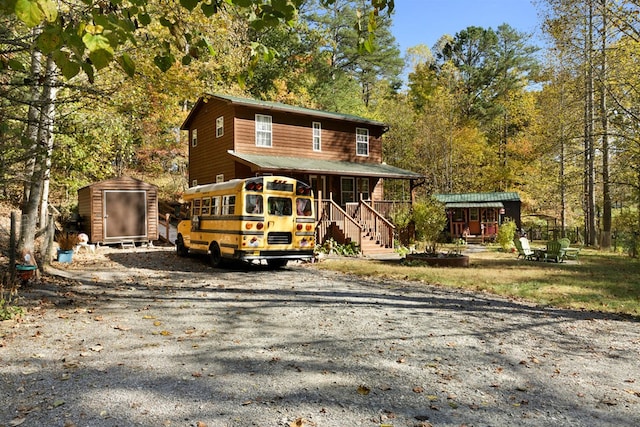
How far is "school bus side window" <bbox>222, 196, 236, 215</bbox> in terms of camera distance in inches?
487

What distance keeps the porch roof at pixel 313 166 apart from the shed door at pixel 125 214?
4901 mm

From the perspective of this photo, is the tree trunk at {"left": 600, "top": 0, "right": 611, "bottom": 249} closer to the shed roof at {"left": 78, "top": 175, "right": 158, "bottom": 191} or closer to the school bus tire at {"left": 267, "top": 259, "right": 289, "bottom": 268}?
the school bus tire at {"left": 267, "top": 259, "right": 289, "bottom": 268}

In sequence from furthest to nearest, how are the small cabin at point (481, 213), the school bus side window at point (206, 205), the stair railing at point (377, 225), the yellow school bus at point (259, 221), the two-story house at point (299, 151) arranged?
the small cabin at point (481, 213), the two-story house at point (299, 151), the stair railing at point (377, 225), the school bus side window at point (206, 205), the yellow school bus at point (259, 221)

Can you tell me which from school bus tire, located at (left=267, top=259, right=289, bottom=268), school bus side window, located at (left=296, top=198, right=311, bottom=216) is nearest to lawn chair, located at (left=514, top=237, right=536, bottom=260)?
school bus side window, located at (left=296, top=198, right=311, bottom=216)

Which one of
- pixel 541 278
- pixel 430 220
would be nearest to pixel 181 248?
pixel 430 220

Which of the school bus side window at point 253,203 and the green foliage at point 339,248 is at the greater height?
the school bus side window at point 253,203

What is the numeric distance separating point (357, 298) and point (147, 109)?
365 inches

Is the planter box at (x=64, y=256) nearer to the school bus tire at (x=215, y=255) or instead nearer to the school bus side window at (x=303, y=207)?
the school bus tire at (x=215, y=255)

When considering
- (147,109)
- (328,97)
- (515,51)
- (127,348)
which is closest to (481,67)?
(515,51)

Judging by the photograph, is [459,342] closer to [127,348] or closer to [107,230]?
[127,348]

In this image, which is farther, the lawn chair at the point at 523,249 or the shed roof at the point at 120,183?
the shed roof at the point at 120,183

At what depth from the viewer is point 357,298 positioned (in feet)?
28.8

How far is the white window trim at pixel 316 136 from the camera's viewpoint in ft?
80.5

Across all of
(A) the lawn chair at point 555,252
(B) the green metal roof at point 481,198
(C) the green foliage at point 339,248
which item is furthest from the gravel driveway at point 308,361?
(B) the green metal roof at point 481,198
